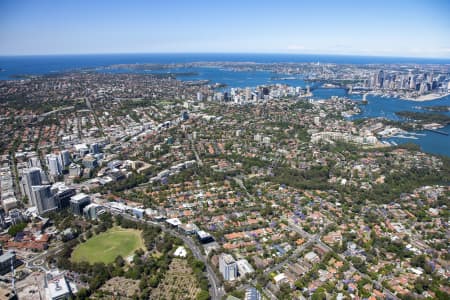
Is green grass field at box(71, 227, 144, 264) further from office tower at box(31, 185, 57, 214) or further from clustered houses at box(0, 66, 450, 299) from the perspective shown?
office tower at box(31, 185, 57, 214)

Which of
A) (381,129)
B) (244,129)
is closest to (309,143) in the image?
(244,129)

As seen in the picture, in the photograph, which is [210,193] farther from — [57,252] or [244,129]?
[244,129]

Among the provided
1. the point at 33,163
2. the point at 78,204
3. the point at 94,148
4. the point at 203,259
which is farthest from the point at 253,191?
the point at 33,163

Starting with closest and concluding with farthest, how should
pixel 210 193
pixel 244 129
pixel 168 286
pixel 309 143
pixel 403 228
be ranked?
pixel 168 286 < pixel 403 228 < pixel 210 193 < pixel 309 143 < pixel 244 129

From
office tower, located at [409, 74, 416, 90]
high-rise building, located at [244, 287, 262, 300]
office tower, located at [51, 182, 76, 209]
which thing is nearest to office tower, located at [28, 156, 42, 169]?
office tower, located at [51, 182, 76, 209]

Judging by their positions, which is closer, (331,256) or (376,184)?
(331,256)

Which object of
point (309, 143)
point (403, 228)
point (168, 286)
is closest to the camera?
point (168, 286)

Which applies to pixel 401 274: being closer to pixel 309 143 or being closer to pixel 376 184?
pixel 376 184

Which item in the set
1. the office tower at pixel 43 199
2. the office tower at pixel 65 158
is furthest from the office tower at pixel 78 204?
the office tower at pixel 65 158
